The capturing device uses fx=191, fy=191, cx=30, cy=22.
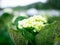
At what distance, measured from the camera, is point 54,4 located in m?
2.96

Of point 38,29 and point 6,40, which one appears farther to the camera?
point 6,40

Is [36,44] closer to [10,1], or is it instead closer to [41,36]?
[41,36]

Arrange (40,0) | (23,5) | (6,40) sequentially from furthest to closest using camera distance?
(23,5)
(40,0)
(6,40)

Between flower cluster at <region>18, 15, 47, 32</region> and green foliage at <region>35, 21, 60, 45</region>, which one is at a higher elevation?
flower cluster at <region>18, 15, 47, 32</region>

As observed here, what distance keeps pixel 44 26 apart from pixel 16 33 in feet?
0.34

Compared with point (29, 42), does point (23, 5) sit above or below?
below

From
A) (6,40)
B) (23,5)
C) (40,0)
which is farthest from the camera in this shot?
(23,5)

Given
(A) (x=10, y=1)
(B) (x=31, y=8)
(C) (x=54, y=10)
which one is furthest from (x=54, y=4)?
(A) (x=10, y=1)

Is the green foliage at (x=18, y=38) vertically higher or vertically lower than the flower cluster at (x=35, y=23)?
lower

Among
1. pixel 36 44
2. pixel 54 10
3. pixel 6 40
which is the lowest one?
pixel 54 10

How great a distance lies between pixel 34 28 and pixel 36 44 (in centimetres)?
6

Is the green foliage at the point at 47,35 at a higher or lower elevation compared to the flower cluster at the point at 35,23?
lower

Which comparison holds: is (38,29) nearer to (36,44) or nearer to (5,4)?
(36,44)

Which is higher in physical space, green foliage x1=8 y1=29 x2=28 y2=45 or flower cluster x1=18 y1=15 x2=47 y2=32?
flower cluster x1=18 y1=15 x2=47 y2=32
